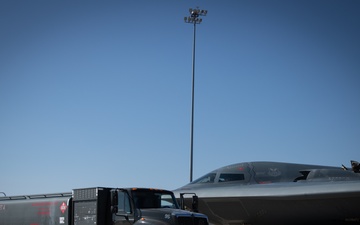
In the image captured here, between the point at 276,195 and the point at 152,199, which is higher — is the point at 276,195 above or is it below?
below

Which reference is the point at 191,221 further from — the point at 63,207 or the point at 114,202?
the point at 63,207

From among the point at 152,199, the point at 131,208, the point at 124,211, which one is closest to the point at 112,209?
the point at 124,211

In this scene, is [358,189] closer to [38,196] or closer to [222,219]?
[222,219]

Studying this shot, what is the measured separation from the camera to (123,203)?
13.0 metres

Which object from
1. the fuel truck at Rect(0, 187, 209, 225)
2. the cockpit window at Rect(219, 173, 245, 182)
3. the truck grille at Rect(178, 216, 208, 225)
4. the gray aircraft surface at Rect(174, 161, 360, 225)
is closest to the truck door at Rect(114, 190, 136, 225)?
the fuel truck at Rect(0, 187, 209, 225)

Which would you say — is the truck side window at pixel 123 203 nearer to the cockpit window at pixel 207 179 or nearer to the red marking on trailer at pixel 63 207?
the red marking on trailer at pixel 63 207

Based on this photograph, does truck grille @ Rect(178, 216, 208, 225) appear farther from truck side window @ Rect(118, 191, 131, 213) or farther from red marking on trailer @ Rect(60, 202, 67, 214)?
red marking on trailer @ Rect(60, 202, 67, 214)

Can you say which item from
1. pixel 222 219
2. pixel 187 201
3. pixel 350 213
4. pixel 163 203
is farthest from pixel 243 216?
pixel 163 203

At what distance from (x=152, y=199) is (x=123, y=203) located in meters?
0.83

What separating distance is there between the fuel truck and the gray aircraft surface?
17.6ft

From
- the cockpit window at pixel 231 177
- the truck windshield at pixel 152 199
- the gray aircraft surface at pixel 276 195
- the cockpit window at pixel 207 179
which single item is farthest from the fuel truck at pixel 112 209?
the cockpit window at pixel 207 179

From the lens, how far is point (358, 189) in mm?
17266

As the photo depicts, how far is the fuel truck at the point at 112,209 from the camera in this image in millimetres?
12617

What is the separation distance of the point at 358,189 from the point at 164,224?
8.21m
